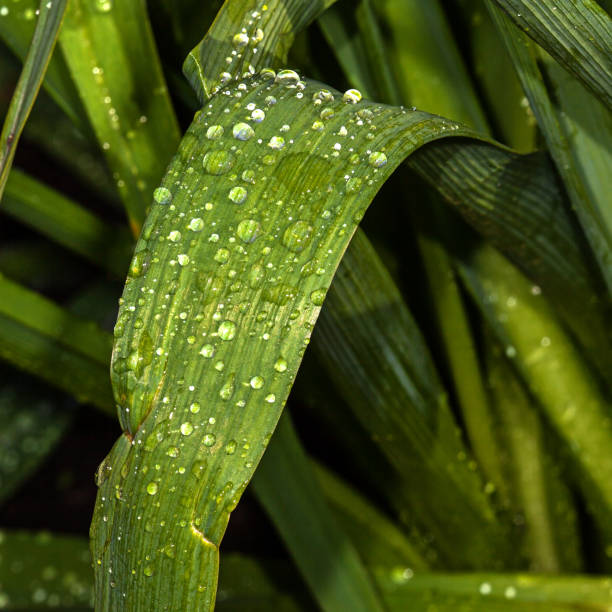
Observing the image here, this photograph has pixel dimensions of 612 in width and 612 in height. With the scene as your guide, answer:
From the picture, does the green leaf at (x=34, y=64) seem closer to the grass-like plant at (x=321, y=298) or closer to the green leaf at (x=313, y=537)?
the grass-like plant at (x=321, y=298)

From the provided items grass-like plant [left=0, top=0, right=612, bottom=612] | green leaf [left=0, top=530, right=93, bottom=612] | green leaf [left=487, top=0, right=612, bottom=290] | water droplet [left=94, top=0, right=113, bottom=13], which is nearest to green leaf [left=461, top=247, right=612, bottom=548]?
grass-like plant [left=0, top=0, right=612, bottom=612]

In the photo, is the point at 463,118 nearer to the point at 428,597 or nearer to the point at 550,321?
the point at 550,321

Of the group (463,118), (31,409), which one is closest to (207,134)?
(463,118)

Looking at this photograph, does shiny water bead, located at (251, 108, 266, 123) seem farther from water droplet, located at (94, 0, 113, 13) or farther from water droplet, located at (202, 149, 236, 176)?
water droplet, located at (94, 0, 113, 13)

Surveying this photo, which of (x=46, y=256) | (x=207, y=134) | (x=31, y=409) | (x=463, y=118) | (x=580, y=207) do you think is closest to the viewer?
(x=207, y=134)

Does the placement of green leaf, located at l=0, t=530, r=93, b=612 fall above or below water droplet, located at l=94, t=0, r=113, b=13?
below

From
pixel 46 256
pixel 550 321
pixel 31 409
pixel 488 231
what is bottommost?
pixel 31 409

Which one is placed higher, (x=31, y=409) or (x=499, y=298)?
(x=499, y=298)

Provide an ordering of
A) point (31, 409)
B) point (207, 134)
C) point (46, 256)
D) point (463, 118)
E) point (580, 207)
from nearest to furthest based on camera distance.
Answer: point (207, 134)
point (580, 207)
point (463, 118)
point (31, 409)
point (46, 256)

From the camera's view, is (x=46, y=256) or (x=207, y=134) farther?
(x=46, y=256)
